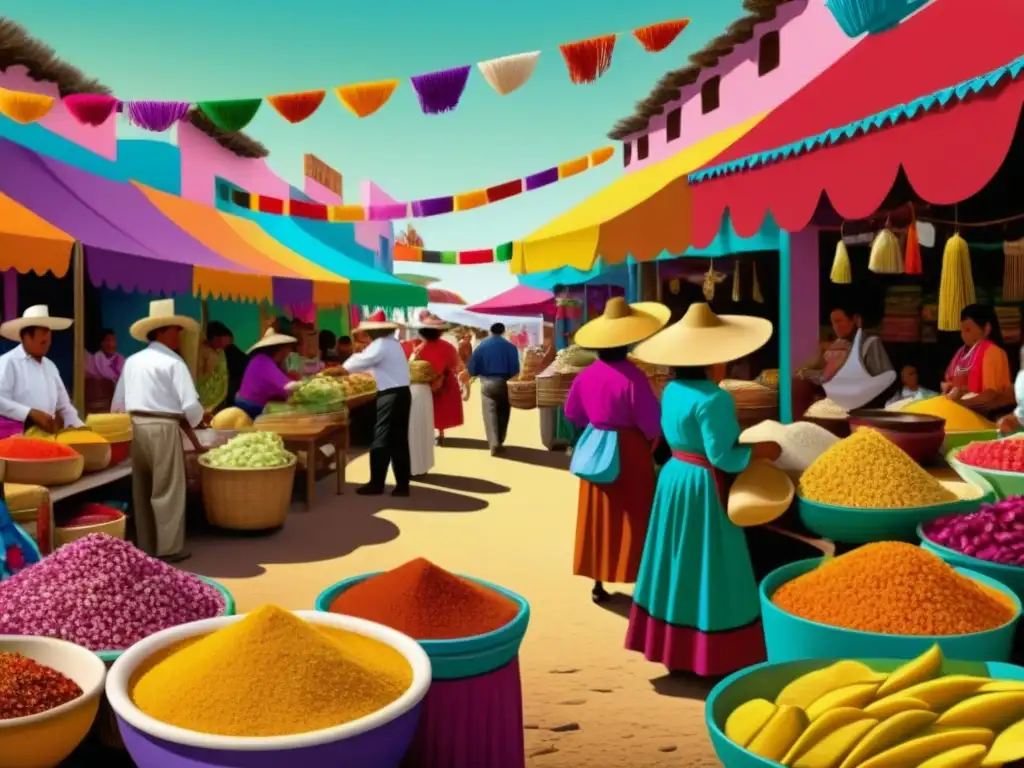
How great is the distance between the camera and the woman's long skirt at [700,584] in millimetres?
4070

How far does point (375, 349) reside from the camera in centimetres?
877

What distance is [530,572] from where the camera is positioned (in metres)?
6.14

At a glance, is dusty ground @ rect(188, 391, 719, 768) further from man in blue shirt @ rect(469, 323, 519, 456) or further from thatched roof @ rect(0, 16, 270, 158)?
thatched roof @ rect(0, 16, 270, 158)

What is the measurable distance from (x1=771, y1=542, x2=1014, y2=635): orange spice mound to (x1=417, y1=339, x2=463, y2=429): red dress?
887cm

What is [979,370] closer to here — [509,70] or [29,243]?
[509,70]

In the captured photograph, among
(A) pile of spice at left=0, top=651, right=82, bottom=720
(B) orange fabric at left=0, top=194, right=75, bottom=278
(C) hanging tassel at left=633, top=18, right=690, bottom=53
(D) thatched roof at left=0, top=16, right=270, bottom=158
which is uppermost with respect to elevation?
(D) thatched roof at left=0, top=16, right=270, bottom=158

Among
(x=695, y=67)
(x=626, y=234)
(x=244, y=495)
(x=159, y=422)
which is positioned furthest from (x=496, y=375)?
(x=159, y=422)

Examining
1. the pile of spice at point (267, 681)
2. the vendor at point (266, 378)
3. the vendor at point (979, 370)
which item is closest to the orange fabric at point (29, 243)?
the vendor at point (266, 378)

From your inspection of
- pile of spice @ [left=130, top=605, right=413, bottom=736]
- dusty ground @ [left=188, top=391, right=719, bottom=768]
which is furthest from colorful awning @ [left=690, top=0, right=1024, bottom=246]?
pile of spice @ [left=130, top=605, right=413, bottom=736]

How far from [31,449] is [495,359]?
7119mm

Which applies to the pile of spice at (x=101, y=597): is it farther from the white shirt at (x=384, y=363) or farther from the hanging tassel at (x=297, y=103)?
the hanging tassel at (x=297, y=103)

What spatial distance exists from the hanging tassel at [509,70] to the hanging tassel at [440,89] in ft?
0.75

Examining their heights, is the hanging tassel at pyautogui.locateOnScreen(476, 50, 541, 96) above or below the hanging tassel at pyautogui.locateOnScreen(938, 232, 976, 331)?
above

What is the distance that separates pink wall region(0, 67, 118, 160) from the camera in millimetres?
10328
